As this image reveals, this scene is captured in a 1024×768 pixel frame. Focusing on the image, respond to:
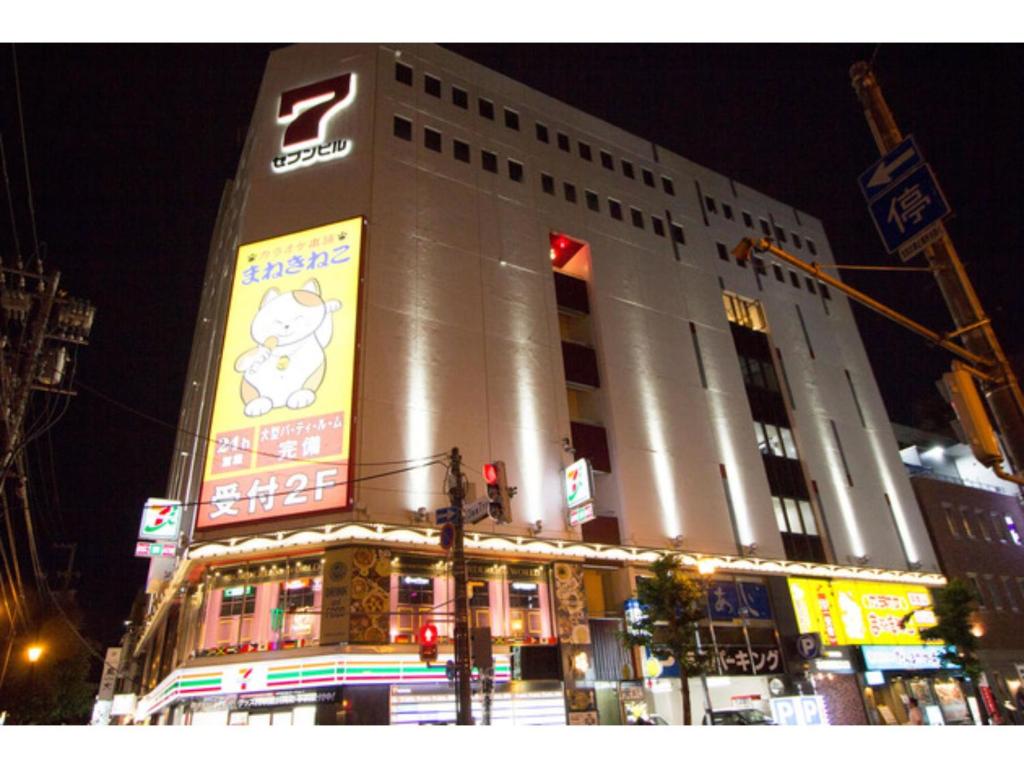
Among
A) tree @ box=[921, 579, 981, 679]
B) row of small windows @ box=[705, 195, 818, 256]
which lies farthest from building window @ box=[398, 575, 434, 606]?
row of small windows @ box=[705, 195, 818, 256]

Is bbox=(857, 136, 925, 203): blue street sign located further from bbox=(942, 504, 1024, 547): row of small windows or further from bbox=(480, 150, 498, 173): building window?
Result: bbox=(942, 504, 1024, 547): row of small windows

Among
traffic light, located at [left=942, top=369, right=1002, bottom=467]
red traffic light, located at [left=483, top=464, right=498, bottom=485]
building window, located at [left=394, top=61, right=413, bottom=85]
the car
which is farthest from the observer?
building window, located at [left=394, top=61, right=413, bottom=85]

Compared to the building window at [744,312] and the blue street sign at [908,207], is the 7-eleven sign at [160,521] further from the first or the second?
the building window at [744,312]

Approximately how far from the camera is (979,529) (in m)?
38.2

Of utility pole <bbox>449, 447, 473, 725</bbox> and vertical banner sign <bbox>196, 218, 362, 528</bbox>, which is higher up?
vertical banner sign <bbox>196, 218, 362, 528</bbox>

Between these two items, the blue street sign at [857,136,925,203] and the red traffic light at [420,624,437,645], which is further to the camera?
the red traffic light at [420,624,437,645]

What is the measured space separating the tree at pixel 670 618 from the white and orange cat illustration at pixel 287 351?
1339 centimetres

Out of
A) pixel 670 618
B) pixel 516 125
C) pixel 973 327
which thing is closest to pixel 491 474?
pixel 670 618

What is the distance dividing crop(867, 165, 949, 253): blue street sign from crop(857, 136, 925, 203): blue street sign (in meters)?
0.08

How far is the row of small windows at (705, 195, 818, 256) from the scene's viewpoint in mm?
39109

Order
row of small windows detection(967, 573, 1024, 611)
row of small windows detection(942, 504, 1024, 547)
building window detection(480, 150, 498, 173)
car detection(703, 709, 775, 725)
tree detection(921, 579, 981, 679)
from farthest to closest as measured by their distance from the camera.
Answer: row of small windows detection(942, 504, 1024, 547) < row of small windows detection(967, 573, 1024, 611) < building window detection(480, 150, 498, 173) < tree detection(921, 579, 981, 679) < car detection(703, 709, 775, 725)

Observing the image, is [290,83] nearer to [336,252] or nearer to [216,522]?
[336,252]

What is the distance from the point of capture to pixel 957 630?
27.2 m

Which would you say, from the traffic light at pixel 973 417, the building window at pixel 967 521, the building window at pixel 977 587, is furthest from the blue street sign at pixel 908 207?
the building window at pixel 967 521
